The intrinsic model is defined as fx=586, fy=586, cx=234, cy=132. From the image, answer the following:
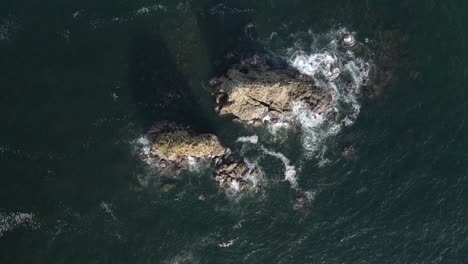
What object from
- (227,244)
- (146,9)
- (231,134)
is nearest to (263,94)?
(231,134)

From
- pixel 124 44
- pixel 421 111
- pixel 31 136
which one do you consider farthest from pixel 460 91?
pixel 31 136

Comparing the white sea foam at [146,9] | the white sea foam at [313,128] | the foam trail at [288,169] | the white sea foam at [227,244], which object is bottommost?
the white sea foam at [227,244]

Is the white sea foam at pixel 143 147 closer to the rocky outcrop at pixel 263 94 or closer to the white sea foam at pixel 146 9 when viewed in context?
the rocky outcrop at pixel 263 94

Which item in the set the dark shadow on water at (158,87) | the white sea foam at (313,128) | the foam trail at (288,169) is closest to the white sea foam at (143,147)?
the dark shadow on water at (158,87)

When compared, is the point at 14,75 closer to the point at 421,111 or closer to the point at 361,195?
the point at 361,195

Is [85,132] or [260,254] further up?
[85,132]

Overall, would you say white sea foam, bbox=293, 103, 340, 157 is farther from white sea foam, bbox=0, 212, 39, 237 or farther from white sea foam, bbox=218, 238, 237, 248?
white sea foam, bbox=0, 212, 39, 237

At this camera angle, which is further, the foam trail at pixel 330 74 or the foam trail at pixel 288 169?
the foam trail at pixel 330 74
